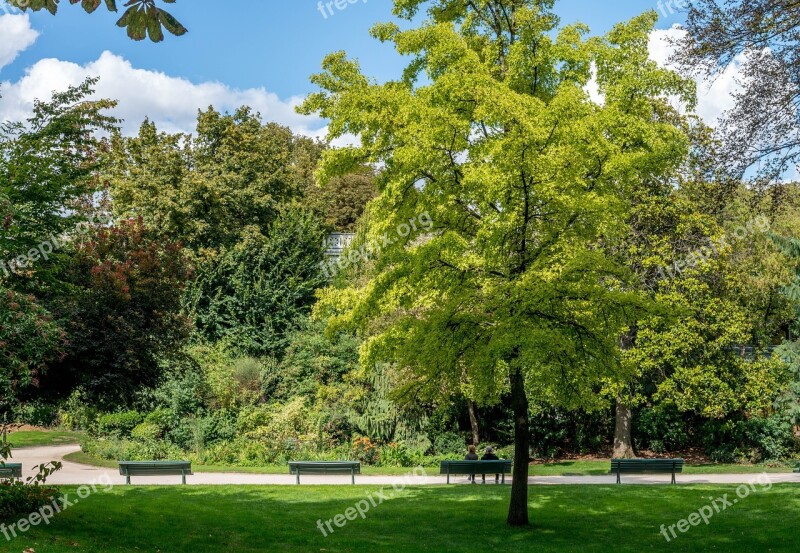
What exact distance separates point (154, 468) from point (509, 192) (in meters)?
11.7

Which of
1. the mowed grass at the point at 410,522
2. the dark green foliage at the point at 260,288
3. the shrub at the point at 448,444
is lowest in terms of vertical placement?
the mowed grass at the point at 410,522

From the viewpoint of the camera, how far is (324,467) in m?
19.3

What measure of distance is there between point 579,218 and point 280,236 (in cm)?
2307

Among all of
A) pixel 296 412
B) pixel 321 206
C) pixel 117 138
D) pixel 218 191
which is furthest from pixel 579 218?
pixel 117 138

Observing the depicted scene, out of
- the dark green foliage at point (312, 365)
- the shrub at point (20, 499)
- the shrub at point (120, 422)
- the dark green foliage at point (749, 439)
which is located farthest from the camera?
the dark green foliage at point (312, 365)

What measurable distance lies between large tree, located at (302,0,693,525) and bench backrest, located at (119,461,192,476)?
7145 millimetres

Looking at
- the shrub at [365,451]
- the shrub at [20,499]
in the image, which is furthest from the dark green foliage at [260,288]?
the shrub at [20,499]

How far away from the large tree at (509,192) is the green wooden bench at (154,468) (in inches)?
282

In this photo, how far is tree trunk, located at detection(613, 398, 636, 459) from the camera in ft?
84.8

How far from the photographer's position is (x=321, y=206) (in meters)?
40.2

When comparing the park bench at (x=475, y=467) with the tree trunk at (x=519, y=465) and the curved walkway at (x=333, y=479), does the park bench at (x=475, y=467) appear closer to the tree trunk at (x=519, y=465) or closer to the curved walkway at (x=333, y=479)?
the curved walkway at (x=333, y=479)

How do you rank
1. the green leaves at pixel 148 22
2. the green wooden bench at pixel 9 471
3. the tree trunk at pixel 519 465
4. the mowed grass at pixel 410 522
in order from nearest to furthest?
the green leaves at pixel 148 22
the mowed grass at pixel 410 522
the tree trunk at pixel 519 465
the green wooden bench at pixel 9 471

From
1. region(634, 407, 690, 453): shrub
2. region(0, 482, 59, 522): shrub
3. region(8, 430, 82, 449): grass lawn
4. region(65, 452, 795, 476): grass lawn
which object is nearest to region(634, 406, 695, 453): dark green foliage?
region(634, 407, 690, 453): shrub

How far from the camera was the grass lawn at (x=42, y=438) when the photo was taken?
32.3 meters
